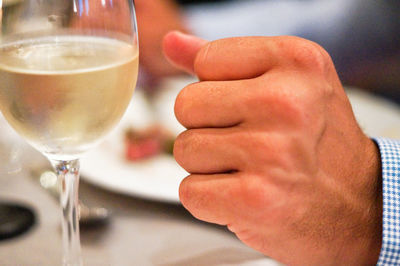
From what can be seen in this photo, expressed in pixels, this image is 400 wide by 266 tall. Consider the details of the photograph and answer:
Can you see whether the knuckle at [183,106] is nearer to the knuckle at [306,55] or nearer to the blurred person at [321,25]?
the knuckle at [306,55]

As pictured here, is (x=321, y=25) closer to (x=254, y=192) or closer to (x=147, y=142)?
(x=147, y=142)

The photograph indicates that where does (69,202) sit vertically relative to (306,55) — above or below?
below

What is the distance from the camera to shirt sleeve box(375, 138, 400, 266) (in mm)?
564

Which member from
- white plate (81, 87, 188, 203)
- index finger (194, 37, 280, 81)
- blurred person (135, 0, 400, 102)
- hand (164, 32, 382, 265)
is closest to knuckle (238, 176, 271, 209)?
hand (164, 32, 382, 265)

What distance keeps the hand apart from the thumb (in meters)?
0.09

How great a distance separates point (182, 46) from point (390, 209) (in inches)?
13.7

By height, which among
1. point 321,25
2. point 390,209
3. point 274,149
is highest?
point 274,149

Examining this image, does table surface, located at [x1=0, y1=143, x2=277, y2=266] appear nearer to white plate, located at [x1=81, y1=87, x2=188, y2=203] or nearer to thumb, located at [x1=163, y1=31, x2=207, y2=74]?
white plate, located at [x1=81, y1=87, x2=188, y2=203]

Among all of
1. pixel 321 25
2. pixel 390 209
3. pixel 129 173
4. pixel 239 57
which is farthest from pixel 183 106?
pixel 321 25

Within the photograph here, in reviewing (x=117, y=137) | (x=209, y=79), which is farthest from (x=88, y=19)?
(x=117, y=137)

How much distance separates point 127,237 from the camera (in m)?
0.74

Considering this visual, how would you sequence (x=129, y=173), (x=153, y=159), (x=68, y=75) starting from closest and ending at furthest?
1. (x=68, y=75)
2. (x=129, y=173)
3. (x=153, y=159)

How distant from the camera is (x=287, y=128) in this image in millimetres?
489

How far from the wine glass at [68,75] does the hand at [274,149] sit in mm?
90
